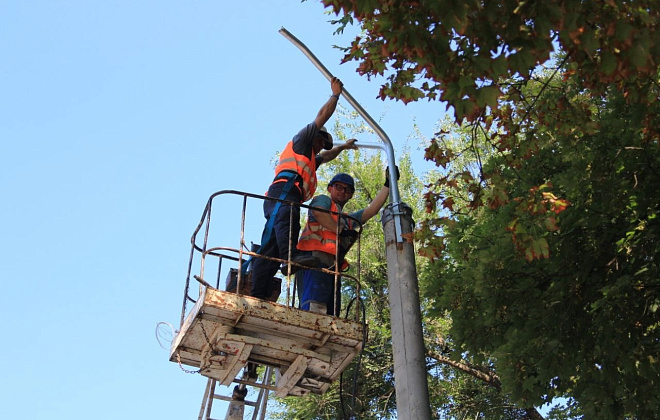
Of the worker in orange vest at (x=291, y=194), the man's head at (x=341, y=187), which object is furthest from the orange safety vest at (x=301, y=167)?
the man's head at (x=341, y=187)

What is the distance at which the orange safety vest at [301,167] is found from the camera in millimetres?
9344

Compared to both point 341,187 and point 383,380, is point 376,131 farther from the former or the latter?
point 383,380

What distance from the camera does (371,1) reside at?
6.06 meters

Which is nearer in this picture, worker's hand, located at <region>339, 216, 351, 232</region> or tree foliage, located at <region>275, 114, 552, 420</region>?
worker's hand, located at <region>339, 216, 351, 232</region>

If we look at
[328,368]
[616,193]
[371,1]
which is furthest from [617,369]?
[371,1]

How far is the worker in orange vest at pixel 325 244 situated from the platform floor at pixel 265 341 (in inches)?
20.6

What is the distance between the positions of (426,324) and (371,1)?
13317 millimetres

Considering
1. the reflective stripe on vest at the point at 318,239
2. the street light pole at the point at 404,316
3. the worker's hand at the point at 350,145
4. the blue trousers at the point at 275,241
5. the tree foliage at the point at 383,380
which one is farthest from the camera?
the tree foliage at the point at 383,380

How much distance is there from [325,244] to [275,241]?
54 cm

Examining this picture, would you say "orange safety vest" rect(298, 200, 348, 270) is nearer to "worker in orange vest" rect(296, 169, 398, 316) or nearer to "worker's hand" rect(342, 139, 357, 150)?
"worker in orange vest" rect(296, 169, 398, 316)

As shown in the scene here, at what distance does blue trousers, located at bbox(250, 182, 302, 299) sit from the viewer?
29.0 ft

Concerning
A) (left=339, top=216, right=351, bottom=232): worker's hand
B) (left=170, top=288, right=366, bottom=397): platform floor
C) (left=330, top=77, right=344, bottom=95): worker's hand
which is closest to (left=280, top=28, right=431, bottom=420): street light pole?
(left=170, top=288, right=366, bottom=397): platform floor

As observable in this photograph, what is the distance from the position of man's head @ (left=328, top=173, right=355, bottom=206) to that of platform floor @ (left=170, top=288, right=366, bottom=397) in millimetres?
1963

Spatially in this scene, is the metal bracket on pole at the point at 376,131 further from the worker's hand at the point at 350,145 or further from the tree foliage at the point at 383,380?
the tree foliage at the point at 383,380
